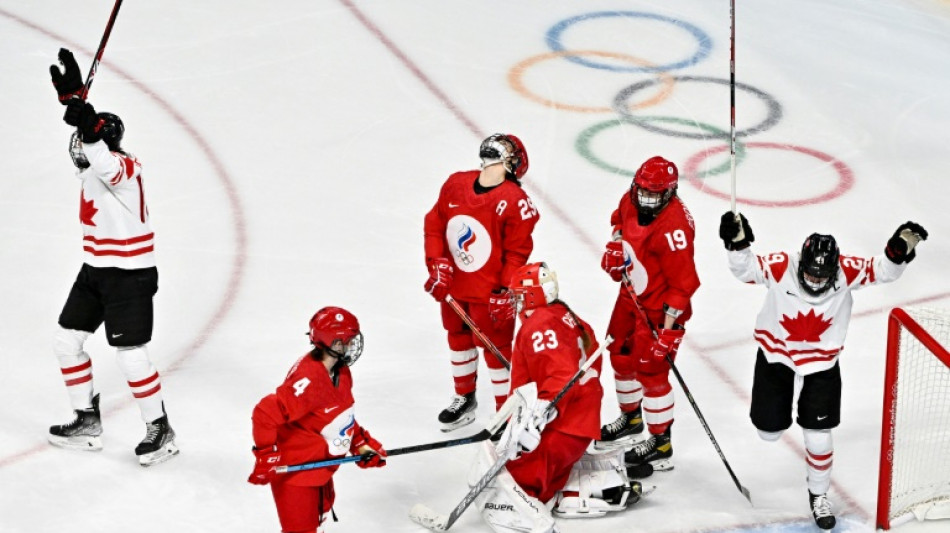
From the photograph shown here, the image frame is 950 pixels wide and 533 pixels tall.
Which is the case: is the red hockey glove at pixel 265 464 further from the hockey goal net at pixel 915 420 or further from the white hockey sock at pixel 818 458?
the hockey goal net at pixel 915 420

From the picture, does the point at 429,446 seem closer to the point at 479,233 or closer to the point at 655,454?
the point at 479,233

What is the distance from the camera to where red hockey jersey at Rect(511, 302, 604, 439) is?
472cm

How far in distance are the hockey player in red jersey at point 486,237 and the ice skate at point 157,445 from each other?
108 cm

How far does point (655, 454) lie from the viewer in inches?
210

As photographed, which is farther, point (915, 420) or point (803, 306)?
point (915, 420)

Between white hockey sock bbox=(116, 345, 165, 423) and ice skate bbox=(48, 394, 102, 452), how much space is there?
0.22 metres

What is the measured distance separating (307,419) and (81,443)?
133cm

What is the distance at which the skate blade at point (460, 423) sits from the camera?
5.59 metres

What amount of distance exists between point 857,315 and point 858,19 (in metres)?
3.42

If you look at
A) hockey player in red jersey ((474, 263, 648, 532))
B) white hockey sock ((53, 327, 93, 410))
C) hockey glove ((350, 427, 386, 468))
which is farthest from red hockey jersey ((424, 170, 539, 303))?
white hockey sock ((53, 327, 93, 410))

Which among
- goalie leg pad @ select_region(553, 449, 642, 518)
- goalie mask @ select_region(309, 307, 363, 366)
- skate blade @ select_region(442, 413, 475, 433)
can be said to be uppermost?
goalie mask @ select_region(309, 307, 363, 366)

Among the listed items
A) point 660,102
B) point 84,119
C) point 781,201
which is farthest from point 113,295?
point 660,102

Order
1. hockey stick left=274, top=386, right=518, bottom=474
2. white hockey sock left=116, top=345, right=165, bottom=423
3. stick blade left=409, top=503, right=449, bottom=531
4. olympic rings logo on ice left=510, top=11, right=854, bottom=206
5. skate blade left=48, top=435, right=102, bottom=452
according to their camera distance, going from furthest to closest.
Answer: olympic rings logo on ice left=510, top=11, right=854, bottom=206
skate blade left=48, top=435, right=102, bottom=452
white hockey sock left=116, top=345, right=165, bottom=423
stick blade left=409, top=503, right=449, bottom=531
hockey stick left=274, top=386, right=518, bottom=474

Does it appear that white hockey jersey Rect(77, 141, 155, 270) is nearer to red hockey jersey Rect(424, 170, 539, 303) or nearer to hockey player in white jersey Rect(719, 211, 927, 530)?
red hockey jersey Rect(424, 170, 539, 303)
